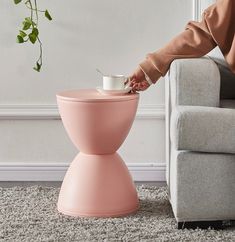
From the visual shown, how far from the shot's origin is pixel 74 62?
3.10 meters

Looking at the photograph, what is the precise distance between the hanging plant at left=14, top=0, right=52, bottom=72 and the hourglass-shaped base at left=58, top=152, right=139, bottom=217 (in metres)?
0.62

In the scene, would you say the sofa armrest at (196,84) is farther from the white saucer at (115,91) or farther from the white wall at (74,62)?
the white wall at (74,62)

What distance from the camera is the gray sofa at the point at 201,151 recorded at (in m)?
2.26

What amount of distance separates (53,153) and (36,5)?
0.70 m

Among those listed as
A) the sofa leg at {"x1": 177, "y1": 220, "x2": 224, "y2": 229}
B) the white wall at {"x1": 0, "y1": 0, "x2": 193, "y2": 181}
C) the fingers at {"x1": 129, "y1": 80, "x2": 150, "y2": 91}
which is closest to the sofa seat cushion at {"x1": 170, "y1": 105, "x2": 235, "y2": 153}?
the sofa leg at {"x1": 177, "y1": 220, "x2": 224, "y2": 229}

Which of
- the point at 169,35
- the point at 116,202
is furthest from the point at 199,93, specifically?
the point at 169,35

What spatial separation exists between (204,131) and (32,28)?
1098mm

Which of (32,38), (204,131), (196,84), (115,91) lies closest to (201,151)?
(204,131)

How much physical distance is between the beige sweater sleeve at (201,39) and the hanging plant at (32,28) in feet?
1.97

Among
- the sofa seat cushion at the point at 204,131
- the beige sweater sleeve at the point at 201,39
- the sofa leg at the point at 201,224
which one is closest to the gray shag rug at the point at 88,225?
the sofa leg at the point at 201,224

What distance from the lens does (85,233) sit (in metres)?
2.32

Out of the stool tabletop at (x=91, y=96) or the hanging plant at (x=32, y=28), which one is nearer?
the stool tabletop at (x=91, y=96)

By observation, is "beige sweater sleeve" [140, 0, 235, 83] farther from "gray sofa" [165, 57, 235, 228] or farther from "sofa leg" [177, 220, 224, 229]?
"sofa leg" [177, 220, 224, 229]

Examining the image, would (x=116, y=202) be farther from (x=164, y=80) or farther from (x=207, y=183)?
(x=164, y=80)
